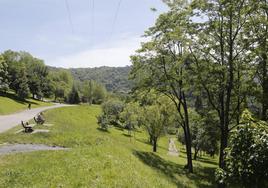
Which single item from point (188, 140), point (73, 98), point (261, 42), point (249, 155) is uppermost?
point (261, 42)

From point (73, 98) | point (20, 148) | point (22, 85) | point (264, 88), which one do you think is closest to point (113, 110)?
point (22, 85)

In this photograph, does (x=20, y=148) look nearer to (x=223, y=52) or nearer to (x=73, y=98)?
(x=223, y=52)

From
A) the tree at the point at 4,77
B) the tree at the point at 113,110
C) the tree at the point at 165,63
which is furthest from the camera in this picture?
the tree at the point at 113,110

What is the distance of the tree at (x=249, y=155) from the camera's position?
766 centimetres

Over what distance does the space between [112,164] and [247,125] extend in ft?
25.2

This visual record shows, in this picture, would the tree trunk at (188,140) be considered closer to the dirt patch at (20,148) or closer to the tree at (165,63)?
the tree at (165,63)

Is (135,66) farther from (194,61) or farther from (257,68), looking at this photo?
(257,68)

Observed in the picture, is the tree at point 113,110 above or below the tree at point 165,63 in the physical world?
below

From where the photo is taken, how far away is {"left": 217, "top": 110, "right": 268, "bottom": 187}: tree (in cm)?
766

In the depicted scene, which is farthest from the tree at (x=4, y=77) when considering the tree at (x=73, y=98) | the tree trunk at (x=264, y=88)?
the tree trunk at (x=264, y=88)

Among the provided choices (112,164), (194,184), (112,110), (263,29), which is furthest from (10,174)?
(112,110)

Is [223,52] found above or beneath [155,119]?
above

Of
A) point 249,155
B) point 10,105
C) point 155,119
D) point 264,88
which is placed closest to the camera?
point 249,155

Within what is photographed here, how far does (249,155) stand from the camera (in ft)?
26.0
